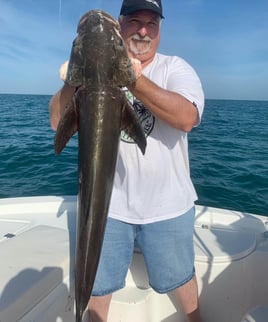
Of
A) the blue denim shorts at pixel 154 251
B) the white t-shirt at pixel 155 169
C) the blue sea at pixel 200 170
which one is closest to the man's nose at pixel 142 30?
the white t-shirt at pixel 155 169

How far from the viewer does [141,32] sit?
2811mm

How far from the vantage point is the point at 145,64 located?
3023mm

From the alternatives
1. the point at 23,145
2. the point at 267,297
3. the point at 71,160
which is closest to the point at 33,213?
the point at 267,297

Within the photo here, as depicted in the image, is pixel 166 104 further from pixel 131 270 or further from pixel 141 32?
pixel 131 270

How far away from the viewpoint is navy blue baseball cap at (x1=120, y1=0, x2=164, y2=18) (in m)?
2.72

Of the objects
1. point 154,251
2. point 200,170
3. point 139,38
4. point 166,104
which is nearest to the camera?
point 166,104

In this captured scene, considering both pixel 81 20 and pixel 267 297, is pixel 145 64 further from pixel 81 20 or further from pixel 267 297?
pixel 267 297

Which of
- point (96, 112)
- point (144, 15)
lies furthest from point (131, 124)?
point (144, 15)

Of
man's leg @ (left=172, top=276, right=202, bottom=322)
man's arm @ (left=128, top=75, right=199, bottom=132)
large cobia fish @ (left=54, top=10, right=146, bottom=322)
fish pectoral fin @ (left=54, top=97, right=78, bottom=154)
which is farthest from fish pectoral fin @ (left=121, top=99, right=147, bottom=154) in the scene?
man's leg @ (left=172, top=276, right=202, bottom=322)

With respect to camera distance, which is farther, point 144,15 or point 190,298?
point 190,298

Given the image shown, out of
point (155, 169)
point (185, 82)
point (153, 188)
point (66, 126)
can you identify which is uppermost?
point (185, 82)

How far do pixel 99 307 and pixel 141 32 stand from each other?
230 centimetres

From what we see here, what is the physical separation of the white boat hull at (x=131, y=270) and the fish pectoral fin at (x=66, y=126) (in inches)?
43.8

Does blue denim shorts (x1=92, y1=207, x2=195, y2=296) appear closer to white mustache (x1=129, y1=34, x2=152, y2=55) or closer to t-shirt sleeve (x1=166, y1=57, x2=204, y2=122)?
t-shirt sleeve (x1=166, y1=57, x2=204, y2=122)
